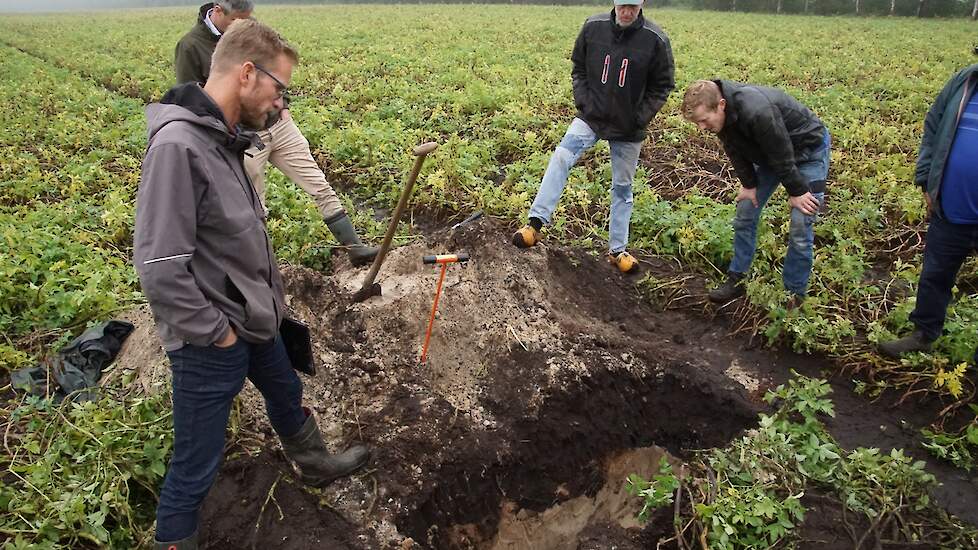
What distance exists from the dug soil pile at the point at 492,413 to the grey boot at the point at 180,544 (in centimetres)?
33

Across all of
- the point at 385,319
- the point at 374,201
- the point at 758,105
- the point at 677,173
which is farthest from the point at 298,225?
the point at 677,173

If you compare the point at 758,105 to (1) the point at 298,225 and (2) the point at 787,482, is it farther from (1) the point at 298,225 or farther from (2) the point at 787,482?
(1) the point at 298,225

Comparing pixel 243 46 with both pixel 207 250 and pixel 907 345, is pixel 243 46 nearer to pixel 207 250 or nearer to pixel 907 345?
pixel 207 250

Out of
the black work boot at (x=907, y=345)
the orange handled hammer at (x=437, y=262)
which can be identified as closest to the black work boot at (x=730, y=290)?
the black work boot at (x=907, y=345)

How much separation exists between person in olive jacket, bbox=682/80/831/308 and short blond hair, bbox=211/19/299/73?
2.58 m

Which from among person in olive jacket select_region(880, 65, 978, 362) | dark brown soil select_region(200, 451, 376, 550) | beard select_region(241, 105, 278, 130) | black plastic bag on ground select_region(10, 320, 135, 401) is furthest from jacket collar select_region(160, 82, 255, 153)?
person in olive jacket select_region(880, 65, 978, 362)

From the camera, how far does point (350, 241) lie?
4844 mm

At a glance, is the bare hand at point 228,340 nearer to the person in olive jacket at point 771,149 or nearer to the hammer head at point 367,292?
the hammer head at point 367,292

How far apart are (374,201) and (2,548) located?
4.60 m

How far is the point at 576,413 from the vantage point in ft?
12.1

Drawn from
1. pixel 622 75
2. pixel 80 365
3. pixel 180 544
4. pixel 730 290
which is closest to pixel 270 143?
pixel 80 365

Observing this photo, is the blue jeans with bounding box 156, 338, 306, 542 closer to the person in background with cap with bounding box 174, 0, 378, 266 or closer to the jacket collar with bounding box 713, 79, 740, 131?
the person in background with cap with bounding box 174, 0, 378, 266

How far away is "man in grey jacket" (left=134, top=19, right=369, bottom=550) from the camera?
6.33 feet

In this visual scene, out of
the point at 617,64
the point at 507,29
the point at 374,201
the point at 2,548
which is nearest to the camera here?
the point at 2,548
